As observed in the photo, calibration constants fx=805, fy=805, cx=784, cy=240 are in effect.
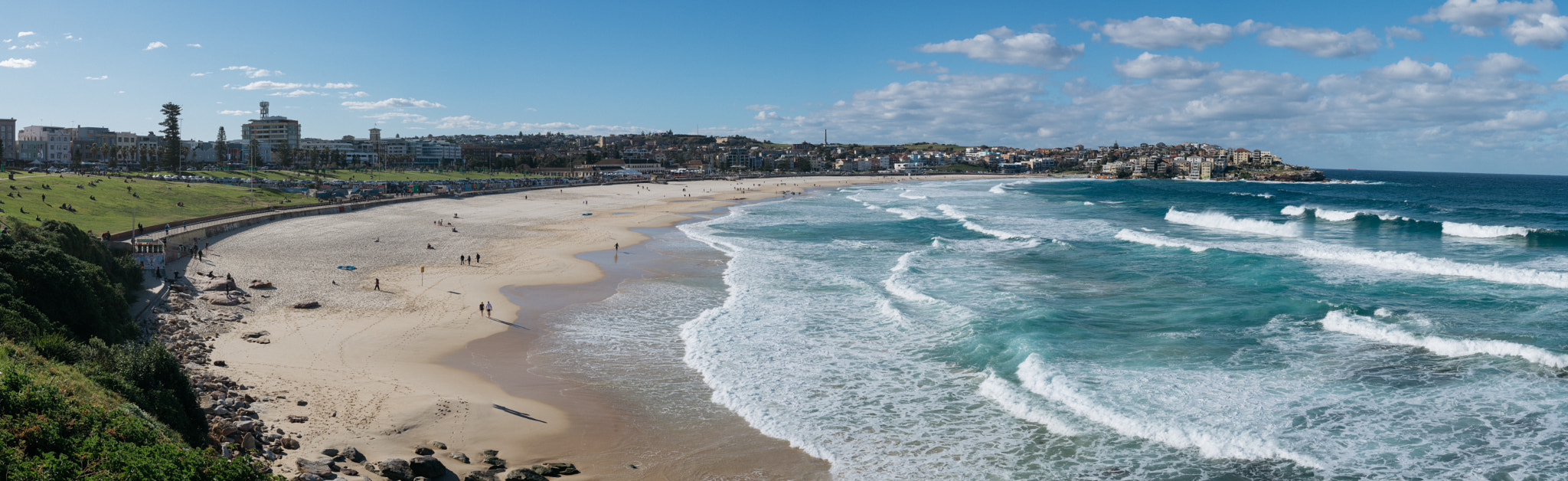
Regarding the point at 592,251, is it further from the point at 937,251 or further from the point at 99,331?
the point at 99,331

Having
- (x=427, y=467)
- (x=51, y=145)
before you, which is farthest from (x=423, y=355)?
(x=51, y=145)

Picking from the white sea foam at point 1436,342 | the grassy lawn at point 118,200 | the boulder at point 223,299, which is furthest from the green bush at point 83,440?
the grassy lawn at point 118,200

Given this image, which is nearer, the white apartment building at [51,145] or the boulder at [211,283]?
the boulder at [211,283]

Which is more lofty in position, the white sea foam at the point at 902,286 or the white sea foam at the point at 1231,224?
the white sea foam at the point at 1231,224

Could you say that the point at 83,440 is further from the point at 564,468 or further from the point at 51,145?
the point at 51,145

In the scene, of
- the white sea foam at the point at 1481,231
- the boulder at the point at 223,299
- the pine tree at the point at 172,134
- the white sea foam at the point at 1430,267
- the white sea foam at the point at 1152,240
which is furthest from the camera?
the pine tree at the point at 172,134

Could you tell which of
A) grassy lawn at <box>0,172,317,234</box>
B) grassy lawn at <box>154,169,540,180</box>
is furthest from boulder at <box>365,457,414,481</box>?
grassy lawn at <box>154,169,540,180</box>

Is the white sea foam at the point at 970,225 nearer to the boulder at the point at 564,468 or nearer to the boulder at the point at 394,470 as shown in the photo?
the boulder at the point at 564,468
